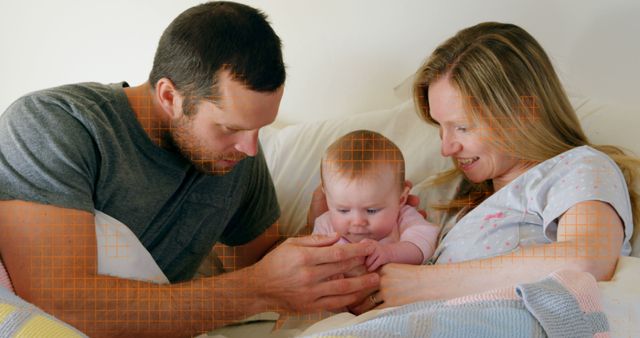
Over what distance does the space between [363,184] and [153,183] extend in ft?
1.27

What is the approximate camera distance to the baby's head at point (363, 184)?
1.53 meters

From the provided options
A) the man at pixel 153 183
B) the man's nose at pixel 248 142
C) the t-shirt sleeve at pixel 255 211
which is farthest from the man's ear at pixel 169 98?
the t-shirt sleeve at pixel 255 211

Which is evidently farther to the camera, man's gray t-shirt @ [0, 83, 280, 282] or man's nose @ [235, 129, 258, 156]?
man's nose @ [235, 129, 258, 156]

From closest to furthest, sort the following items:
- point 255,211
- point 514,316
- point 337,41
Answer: point 514,316 < point 255,211 < point 337,41

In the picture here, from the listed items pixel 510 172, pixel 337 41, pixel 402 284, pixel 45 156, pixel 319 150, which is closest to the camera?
pixel 45 156

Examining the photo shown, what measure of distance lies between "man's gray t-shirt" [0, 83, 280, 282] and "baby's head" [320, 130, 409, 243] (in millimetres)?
222

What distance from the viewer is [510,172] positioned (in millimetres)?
1546

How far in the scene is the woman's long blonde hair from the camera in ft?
4.86

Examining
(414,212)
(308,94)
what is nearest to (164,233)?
(414,212)

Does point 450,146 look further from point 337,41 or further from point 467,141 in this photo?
point 337,41

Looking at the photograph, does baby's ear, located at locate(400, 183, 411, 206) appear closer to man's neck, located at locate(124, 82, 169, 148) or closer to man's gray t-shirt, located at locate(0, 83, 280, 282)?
man's gray t-shirt, located at locate(0, 83, 280, 282)

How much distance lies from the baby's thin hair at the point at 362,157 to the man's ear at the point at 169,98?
300 millimetres
